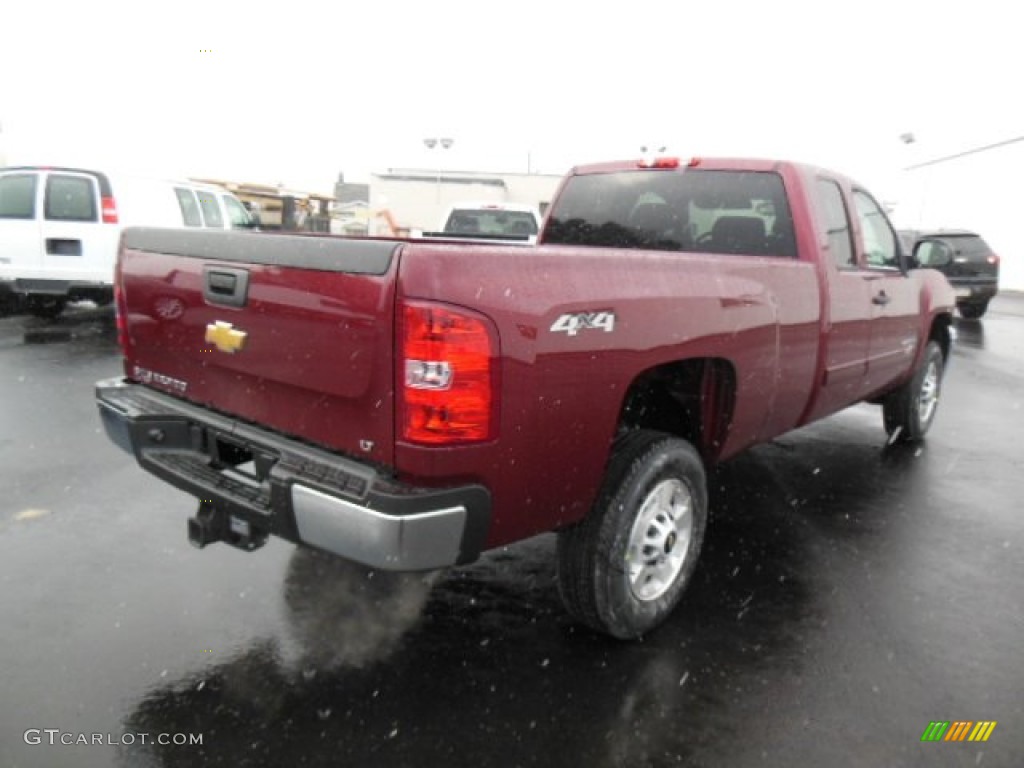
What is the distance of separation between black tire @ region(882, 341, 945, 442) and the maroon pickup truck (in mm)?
2191

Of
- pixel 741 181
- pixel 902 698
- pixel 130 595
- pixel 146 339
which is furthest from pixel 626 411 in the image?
pixel 130 595

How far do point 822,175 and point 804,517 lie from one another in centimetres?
197

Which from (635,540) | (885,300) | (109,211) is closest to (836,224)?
(885,300)

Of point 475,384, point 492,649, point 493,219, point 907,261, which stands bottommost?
point 492,649

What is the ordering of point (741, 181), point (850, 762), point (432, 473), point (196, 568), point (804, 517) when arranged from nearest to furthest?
point (432, 473)
point (850, 762)
point (196, 568)
point (741, 181)
point (804, 517)

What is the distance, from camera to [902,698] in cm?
271

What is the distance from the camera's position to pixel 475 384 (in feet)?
7.08

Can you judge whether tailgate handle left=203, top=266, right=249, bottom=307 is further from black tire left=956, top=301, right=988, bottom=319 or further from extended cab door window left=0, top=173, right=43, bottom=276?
black tire left=956, top=301, right=988, bottom=319

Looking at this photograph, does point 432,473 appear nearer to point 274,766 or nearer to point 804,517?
point 274,766

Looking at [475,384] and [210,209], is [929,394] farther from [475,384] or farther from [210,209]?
[210,209]

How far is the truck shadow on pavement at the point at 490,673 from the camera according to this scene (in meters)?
2.38

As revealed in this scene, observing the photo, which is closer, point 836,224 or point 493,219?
point 836,224

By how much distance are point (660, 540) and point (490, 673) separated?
835 mm

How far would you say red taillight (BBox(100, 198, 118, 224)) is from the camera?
9570 millimetres
